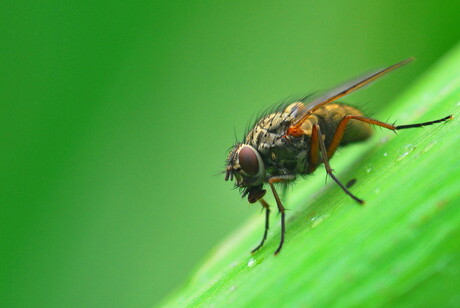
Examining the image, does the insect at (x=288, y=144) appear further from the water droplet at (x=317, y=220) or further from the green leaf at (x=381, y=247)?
the water droplet at (x=317, y=220)

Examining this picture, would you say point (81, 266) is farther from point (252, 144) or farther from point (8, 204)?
point (252, 144)

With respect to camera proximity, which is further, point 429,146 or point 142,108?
point 142,108

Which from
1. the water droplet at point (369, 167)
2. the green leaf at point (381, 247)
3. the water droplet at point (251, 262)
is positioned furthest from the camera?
the water droplet at point (369, 167)

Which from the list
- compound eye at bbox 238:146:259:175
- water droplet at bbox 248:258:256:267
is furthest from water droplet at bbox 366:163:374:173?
water droplet at bbox 248:258:256:267

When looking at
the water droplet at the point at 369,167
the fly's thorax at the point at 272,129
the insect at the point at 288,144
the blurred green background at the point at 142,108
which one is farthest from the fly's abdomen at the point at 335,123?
the blurred green background at the point at 142,108

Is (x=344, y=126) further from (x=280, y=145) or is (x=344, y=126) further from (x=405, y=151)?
(x=405, y=151)

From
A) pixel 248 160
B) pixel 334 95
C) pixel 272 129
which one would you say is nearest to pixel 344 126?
pixel 334 95

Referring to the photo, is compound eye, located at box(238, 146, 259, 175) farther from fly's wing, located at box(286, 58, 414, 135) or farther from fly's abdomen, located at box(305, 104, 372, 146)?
fly's abdomen, located at box(305, 104, 372, 146)
